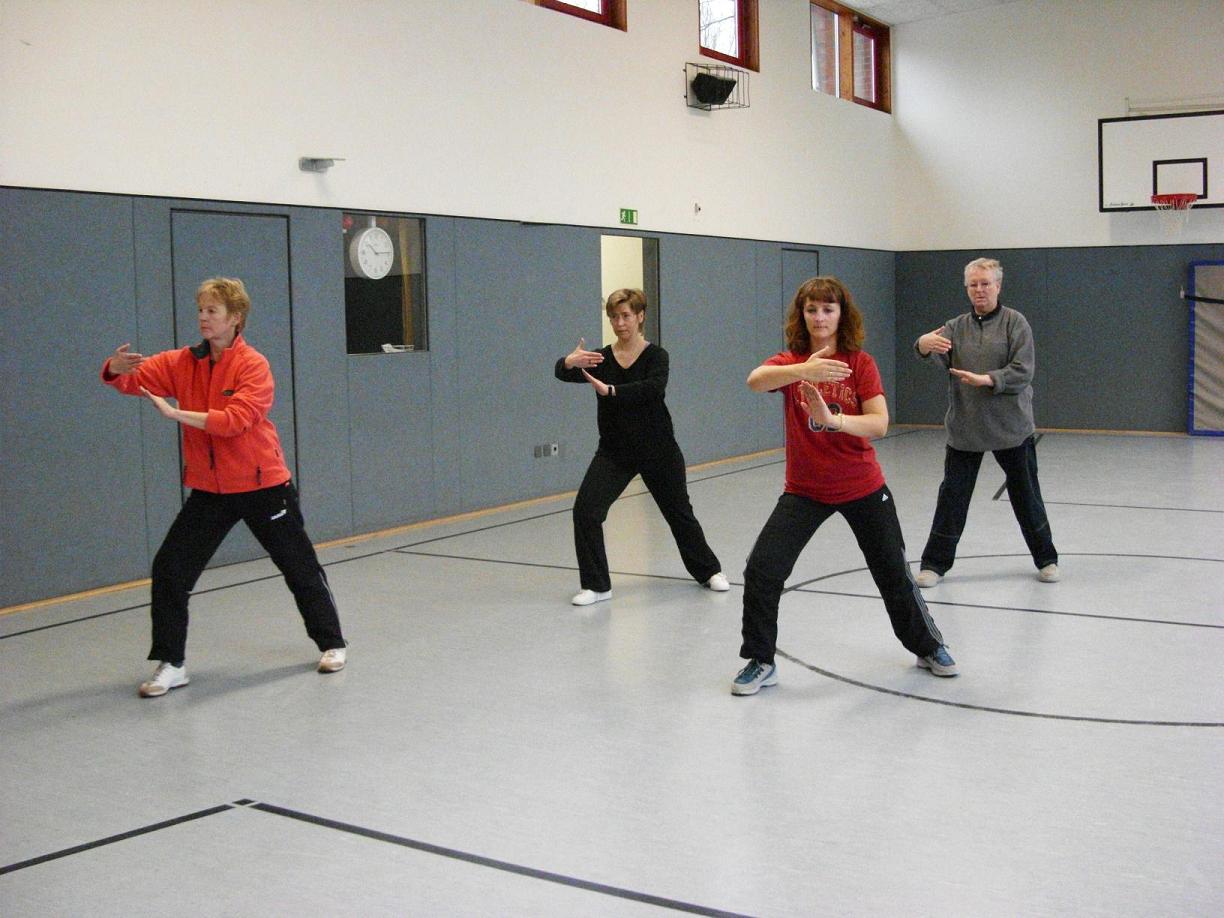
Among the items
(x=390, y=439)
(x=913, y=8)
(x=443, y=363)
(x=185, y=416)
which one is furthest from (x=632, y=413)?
(x=913, y=8)

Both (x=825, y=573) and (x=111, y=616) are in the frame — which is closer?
(x=111, y=616)

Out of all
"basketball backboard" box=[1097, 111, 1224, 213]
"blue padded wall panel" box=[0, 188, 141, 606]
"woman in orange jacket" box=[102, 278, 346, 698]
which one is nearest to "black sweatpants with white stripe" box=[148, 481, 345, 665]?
"woman in orange jacket" box=[102, 278, 346, 698]

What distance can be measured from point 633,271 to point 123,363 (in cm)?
783

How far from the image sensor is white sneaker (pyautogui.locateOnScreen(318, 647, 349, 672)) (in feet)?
15.9

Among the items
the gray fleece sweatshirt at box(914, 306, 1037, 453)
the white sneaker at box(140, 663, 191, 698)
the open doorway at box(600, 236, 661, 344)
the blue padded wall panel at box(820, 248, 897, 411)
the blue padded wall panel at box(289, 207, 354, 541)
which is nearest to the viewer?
the white sneaker at box(140, 663, 191, 698)

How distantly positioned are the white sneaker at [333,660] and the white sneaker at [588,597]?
4.32ft

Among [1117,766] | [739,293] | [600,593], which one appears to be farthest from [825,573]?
[739,293]

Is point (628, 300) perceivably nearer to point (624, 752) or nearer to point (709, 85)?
point (624, 752)

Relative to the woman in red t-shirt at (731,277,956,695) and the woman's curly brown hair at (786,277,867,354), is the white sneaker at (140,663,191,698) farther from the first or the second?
the woman's curly brown hair at (786,277,867,354)

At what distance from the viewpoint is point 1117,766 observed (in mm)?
3674

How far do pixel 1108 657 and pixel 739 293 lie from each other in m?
7.61

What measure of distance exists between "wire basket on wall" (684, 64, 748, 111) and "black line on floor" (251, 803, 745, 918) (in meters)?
8.85

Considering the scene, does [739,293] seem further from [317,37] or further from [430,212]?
[317,37]

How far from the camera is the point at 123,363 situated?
4.44 metres
